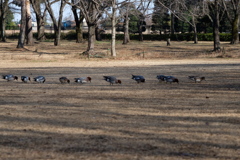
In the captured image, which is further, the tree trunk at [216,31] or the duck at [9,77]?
the tree trunk at [216,31]

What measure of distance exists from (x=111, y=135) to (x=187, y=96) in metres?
5.91

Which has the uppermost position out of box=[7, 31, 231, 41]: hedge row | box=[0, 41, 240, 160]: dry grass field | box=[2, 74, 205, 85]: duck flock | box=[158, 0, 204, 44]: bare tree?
box=[158, 0, 204, 44]: bare tree

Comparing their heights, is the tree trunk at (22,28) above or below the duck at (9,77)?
above

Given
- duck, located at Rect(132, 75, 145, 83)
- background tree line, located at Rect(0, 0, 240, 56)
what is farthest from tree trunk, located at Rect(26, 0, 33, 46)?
duck, located at Rect(132, 75, 145, 83)

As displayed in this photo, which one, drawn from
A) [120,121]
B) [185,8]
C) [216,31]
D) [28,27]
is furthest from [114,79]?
[28,27]

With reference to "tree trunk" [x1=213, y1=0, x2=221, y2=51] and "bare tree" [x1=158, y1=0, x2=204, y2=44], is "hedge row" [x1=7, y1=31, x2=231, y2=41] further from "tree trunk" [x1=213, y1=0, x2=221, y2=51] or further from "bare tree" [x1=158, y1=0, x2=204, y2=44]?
"tree trunk" [x1=213, y1=0, x2=221, y2=51]

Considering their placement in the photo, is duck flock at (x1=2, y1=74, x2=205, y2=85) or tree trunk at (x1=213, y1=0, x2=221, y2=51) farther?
tree trunk at (x1=213, y1=0, x2=221, y2=51)

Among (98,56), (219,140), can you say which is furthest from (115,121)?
(98,56)

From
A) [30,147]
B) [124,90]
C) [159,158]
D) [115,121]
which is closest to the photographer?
[159,158]

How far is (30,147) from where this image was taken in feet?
23.9

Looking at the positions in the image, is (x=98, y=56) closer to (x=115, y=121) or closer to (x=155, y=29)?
(x=115, y=121)

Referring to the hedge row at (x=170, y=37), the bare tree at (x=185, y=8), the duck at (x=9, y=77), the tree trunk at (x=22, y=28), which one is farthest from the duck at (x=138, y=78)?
the hedge row at (x=170, y=37)

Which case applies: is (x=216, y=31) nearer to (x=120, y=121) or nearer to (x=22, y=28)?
(x=22, y=28)

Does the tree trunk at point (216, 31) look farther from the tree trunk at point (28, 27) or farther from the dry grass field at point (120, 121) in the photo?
the dry grass field at point (120, 121)
